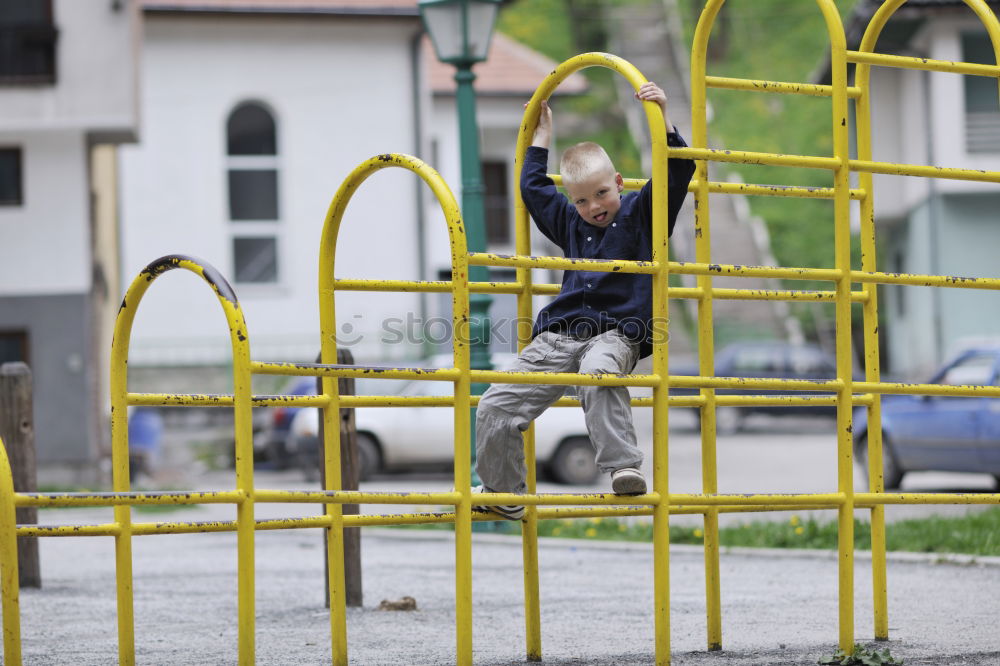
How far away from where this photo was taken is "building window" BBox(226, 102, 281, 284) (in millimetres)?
27797

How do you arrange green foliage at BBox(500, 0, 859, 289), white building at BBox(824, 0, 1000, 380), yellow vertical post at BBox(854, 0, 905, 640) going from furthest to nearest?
green foliage at BBox(500, 0, 859, 289), white building at BBox(824, 0, 1000, 380), yellow vertical post at BBox(854, 0, 905, 640)

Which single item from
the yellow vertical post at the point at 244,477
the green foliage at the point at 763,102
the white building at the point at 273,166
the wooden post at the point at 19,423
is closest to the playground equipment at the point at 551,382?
the yellow vertical post at the point at 244,477

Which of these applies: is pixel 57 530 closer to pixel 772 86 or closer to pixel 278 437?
pixel 772 86

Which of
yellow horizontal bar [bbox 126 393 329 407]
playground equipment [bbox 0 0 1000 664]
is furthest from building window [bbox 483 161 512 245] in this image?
yellow horizontal bar [bbox 126 393 329 407]

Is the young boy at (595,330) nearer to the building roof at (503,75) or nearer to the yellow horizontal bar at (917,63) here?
the yellow horizontal bar at (917,63)

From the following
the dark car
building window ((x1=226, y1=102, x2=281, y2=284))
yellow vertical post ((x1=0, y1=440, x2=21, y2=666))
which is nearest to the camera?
yellow vertical post ((x1=0, y1=440, x2=21, y2=666))

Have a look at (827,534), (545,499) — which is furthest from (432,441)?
(545,499)

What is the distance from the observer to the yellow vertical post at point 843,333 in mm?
5457

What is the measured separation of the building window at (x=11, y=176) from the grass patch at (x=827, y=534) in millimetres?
11386

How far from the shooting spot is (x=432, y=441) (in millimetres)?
17266

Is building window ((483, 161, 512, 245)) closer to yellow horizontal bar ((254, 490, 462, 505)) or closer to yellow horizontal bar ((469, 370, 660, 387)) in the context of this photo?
yellow horizontal bar ((469, 370, 660, 387))

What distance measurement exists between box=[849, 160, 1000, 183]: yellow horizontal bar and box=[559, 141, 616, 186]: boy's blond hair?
3.31 feet

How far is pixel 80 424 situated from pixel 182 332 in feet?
23.7

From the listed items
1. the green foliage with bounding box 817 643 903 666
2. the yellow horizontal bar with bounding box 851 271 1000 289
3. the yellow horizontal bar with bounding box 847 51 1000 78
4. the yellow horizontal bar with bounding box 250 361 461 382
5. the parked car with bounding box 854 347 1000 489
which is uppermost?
the yellow horizontal bar with bounding box 847 51 1000 78
